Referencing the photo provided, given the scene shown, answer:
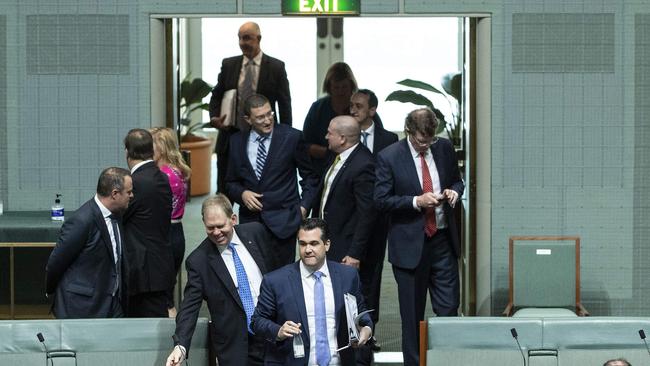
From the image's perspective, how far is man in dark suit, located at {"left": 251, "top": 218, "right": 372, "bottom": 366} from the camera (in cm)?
728

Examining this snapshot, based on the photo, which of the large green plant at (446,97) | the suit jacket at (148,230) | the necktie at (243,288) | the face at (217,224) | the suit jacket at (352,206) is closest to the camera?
the face at (217,224)

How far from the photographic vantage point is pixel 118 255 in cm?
820

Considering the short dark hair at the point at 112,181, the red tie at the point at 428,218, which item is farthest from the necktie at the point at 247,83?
the short dark hair at the point at 112,181

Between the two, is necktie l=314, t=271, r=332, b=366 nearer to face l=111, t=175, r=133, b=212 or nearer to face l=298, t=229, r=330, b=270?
face l=298, t=229, r=330, b=270

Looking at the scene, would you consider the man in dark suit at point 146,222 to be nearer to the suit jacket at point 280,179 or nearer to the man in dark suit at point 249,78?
the suit jacket at point 280,179

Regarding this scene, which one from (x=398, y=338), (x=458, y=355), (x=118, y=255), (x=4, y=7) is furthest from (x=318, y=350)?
(x=4, y=7)

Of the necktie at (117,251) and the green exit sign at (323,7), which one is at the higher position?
the green exit sign at (323,7)

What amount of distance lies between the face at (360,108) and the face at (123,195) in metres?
2.43

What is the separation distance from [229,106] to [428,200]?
8.94 ft

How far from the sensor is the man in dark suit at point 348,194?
9203 mm

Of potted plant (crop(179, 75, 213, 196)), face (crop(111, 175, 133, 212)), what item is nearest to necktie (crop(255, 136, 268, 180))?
face (crop(111, 175, 133, 212))

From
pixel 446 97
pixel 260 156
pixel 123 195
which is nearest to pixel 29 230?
pixel 260 156

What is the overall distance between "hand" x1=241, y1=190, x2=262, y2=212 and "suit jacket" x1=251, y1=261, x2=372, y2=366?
7.06 ft

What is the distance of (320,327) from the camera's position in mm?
7312
